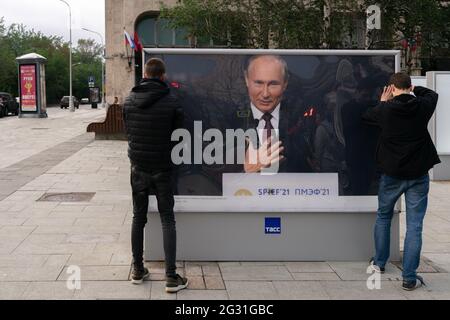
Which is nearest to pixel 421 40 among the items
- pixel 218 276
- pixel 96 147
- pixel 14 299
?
pixel 96 147

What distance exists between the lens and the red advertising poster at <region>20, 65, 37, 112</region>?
38375 millimetres

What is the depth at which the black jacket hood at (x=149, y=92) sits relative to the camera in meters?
5.09

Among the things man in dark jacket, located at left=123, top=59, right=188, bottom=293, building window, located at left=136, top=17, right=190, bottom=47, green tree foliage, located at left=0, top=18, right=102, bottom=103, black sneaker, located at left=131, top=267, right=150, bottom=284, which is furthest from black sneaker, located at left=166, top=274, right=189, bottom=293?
green tree foliage, located at left=0, top=18, right=102, bottom=103

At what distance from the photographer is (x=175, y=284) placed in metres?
5.08

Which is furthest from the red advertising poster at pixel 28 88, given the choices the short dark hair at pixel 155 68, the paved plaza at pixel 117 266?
the short dark hair at pixel 155 68

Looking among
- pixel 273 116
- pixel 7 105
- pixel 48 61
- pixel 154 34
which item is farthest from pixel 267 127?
pixel 48 61

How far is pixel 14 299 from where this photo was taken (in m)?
4.87

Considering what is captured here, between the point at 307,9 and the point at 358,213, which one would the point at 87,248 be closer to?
the point at 358,213

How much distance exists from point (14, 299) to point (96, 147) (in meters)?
14.0

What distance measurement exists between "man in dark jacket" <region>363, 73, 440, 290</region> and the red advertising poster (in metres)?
35.9

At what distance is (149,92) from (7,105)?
40.9 m

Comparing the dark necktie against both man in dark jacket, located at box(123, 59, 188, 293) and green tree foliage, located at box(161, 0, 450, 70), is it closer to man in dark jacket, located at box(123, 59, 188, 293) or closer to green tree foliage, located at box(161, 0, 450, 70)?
man in dark jacket, located at box(123, 59, 188, 293)

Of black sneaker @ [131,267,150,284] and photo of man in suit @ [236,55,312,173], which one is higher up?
photo of man in suit @ [236,55,312,173]

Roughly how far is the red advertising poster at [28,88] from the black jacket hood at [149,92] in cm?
3522
